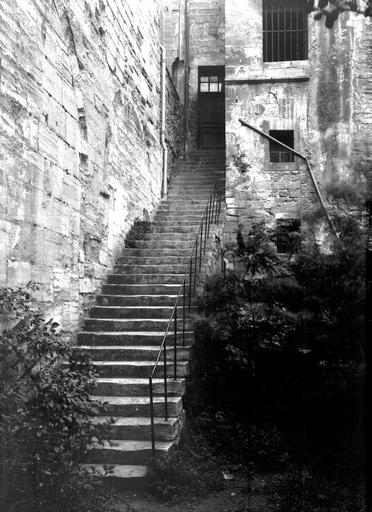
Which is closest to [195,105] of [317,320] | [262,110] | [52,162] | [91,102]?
[262,110]

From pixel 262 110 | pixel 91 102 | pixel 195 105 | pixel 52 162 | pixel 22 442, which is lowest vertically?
pixel 22 442

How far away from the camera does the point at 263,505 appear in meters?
4.34

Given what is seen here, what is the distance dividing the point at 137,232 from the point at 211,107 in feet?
23.1

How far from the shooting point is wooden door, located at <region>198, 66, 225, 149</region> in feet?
48.8

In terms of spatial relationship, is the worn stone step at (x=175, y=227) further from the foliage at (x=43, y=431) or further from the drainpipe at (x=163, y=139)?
the foliage at (x=43, y=431)

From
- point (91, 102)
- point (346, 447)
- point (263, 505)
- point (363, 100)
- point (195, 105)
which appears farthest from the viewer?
point (195, 105)

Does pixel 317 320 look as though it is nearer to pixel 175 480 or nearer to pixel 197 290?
pixel 175 480

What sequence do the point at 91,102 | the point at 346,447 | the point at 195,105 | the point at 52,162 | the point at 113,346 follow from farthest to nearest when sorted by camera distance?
the point at 195,105 < the point at 91,102 < the point at 113,346 < the point at 52,162 < the point at 346,447

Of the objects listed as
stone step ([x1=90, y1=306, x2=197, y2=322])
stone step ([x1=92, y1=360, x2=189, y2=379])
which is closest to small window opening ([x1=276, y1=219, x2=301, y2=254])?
stone step ([x1=90, y1=306, x2=197, y2=322])

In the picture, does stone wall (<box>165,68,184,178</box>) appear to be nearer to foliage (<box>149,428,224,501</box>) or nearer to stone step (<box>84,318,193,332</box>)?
stone step (<box>84,318,193,332</box>)

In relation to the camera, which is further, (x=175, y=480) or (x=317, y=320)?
(x=317, y=320)

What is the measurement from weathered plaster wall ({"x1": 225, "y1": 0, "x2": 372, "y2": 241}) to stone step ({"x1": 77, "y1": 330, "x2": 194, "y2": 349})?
434 cm

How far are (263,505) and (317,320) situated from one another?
176 cm

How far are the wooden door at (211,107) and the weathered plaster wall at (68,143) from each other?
518 cm
